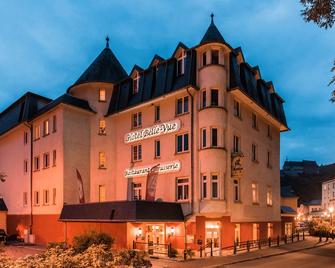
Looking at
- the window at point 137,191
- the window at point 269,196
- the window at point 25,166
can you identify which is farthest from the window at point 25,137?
the window at point 269,196

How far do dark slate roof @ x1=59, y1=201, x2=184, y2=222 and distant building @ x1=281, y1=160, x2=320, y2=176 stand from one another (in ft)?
417

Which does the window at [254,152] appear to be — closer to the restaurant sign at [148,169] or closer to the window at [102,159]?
the restaurant sign at [148,169]

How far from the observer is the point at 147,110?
34375 millimetres

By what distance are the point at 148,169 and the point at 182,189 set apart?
381cm

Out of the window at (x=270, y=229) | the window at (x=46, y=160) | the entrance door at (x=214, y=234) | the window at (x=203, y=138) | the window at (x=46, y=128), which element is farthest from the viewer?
the window at (x=46, y=128)

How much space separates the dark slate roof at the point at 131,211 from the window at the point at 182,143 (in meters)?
4.08

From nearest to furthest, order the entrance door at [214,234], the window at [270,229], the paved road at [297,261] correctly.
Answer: the paved road at [297,261] → the entrance door at [214,234] → the window at [270,229]

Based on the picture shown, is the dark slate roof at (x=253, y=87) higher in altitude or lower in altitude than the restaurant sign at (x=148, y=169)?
higher

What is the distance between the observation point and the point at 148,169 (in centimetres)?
3316

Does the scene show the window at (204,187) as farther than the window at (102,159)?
No

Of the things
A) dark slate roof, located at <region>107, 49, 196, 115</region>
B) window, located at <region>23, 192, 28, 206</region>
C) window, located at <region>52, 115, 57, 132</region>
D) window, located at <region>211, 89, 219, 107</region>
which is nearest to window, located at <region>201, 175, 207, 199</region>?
window, located at <region>211, 89, 219, 107</region>

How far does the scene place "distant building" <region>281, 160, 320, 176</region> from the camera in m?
151

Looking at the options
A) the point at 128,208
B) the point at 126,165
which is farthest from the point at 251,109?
the point at 128,208

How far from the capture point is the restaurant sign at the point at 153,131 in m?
31.5
